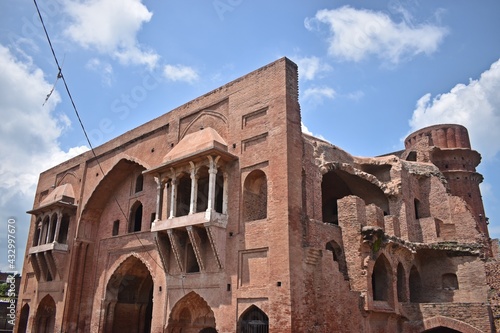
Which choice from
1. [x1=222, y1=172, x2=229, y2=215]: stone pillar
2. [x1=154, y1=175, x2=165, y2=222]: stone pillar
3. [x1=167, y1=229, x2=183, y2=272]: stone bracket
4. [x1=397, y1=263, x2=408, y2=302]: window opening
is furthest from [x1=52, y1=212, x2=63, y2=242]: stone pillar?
[x1=397, y1=263, x2=408, y2=302]: window opening

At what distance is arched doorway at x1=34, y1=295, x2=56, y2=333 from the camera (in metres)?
21.8

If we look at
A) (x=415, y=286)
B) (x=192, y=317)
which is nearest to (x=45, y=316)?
(x=192, y=317)

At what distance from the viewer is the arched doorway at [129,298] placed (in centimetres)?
1866

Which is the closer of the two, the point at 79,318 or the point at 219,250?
the point at 219,250

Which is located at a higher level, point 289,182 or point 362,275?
point 289,182

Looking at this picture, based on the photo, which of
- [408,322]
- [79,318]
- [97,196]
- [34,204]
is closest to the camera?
[408,322]

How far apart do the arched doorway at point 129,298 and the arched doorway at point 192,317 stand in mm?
4089

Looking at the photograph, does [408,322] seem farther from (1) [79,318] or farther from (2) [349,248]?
(1) [79,318]

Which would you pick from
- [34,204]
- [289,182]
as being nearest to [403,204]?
[289,182]

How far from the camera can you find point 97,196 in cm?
2088

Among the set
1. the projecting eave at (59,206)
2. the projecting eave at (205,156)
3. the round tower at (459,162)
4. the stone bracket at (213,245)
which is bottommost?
the stone bracket at (213,245)

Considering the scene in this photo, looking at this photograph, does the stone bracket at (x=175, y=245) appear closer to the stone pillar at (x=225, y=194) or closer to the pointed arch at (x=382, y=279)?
the stone pillar at (x=225, y=194)

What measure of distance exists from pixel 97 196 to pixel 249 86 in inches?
Result: 395

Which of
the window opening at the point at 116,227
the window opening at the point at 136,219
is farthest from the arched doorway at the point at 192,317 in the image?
the window opening at the point at 116,227
